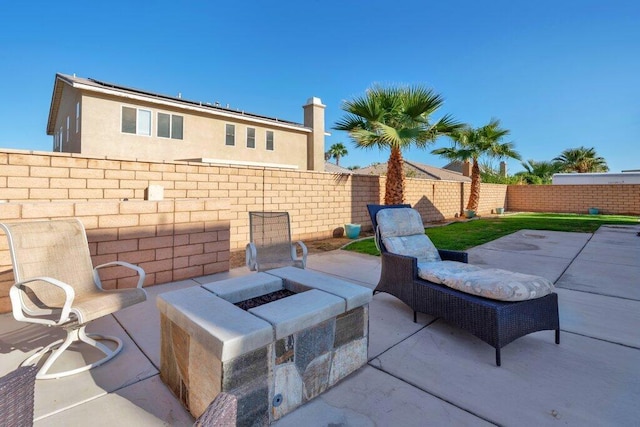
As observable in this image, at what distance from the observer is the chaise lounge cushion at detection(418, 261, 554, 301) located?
258cm

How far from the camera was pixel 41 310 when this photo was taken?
2.37 metres

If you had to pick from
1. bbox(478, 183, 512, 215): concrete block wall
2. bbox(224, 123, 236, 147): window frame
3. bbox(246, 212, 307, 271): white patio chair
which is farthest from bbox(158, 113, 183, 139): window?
bbox(478, 183, 512, 215): concrete block wall

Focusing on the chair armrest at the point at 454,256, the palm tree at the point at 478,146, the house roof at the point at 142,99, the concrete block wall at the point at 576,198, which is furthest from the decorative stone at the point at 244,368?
the concrete block wall at the point at 576,198

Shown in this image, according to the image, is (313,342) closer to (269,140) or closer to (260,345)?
(260,345)

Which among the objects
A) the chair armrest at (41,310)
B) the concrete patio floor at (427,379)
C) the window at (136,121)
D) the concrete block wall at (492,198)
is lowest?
the concrete patio floor at (427,379)

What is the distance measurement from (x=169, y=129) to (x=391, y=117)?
10309mm

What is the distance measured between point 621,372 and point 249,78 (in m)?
18.5

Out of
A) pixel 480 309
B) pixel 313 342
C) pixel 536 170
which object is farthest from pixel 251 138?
pixel 536 170

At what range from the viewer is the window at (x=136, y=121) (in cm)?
1260

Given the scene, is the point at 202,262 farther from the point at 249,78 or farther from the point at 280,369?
the point at 249,78

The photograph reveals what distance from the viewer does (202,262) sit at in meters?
5.00

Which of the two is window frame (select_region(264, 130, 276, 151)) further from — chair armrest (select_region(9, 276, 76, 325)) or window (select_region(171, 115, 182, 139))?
chair armrest (select_region(9, 276, 76, 325))

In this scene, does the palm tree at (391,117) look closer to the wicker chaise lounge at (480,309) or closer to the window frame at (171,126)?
the wicker chaise lounge at (480,309)

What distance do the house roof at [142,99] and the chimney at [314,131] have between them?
0.46 meters
